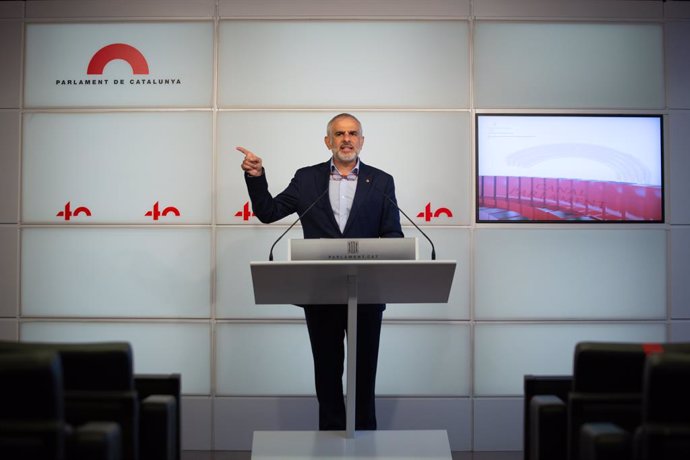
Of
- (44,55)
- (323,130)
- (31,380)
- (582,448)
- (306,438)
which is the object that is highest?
(44,55)

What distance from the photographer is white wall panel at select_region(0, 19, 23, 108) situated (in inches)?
206

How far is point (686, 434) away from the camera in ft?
6.86

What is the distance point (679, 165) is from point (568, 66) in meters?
1.04

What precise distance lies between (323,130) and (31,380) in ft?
11.4

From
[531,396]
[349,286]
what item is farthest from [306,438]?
[531,396]

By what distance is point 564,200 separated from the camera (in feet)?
17.1

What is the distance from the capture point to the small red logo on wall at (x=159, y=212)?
17.0 ft

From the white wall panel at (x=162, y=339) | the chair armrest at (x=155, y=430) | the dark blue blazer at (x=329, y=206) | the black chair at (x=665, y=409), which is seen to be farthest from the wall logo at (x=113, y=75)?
the black chair at (x=665, y=409)

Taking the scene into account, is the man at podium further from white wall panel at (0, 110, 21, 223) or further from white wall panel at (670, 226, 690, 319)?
white wall panel at (670, 226, 690, 319)

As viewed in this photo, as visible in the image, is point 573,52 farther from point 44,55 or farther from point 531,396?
point 44,55

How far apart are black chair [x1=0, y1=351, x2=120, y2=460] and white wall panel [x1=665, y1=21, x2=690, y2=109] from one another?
463cm

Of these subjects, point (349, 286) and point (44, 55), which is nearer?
point (349, 286)

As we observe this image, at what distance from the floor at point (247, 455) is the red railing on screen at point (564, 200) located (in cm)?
160

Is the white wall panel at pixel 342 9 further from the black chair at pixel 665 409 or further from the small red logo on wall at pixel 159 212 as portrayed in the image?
the black chair at pixel 665 409
